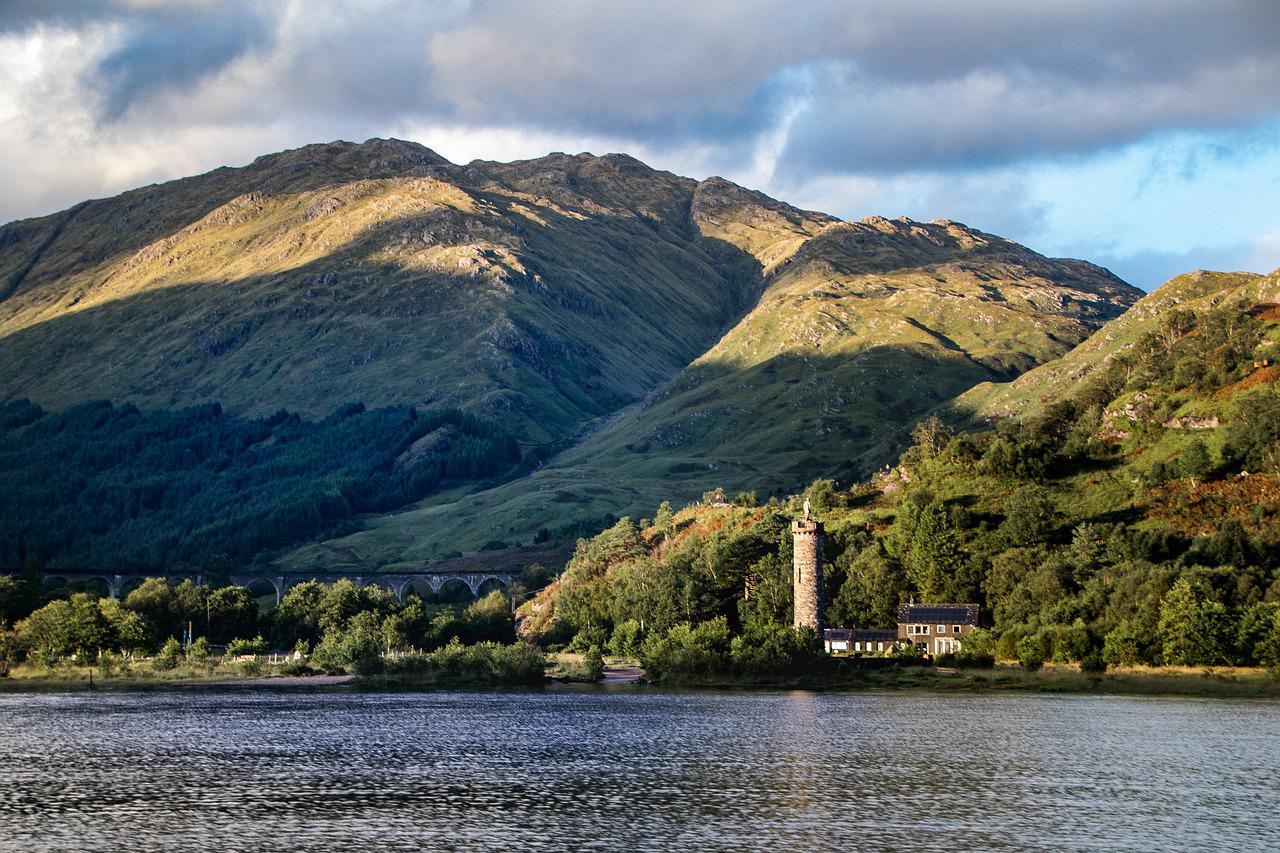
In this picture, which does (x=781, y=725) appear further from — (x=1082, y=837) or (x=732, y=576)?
(x=732, y=576)

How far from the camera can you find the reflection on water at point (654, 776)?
65.4 meters

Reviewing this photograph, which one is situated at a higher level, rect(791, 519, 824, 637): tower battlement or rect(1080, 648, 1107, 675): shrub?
rect(791, 519, 824, 637): tower battlement

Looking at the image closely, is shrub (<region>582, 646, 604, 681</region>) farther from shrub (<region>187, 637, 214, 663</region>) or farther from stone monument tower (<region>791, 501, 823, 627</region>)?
shrub (<region>187, 637, 214, 663</region>)

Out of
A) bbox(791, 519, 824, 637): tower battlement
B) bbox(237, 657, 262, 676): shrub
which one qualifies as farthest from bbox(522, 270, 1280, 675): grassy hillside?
bbox(237, 657, 262, 676): shrub

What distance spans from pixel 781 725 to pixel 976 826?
4615cm

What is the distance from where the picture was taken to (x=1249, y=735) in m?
101

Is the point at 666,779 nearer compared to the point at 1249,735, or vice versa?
the point at 666,779

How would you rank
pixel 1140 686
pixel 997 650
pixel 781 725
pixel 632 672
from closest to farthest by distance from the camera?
1. pixel 781 725
2. pixel 1140 686
3. pixel 997 650
4. pixel 632 672

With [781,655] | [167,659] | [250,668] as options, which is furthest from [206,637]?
[781,655]

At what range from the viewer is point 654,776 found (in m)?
84.3

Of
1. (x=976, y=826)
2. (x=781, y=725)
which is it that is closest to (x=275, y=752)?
(x=781, y=725)

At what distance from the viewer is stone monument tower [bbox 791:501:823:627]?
157125 mm

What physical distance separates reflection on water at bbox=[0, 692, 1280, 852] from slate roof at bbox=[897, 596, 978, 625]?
25.0 metres

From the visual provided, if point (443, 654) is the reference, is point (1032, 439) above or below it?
above
